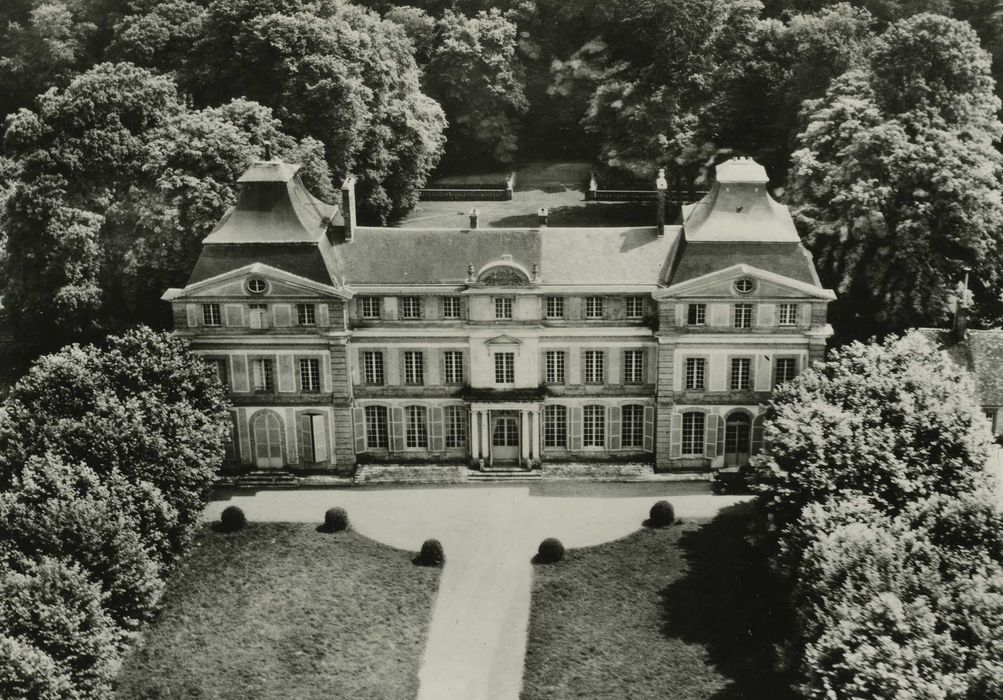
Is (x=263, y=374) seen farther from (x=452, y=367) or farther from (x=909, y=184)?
(x=909, y=184)

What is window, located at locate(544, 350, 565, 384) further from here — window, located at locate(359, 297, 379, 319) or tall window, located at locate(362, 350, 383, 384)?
window, located at locate(359, 297, 379, 319)

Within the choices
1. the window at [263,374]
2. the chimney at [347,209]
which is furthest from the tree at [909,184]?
the window at [263,374]

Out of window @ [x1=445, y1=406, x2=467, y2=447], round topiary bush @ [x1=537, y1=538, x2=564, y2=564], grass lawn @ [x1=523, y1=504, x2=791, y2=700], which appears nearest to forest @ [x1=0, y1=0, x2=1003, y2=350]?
window @ [x1=445, y1=406, x2=467, y2=447]

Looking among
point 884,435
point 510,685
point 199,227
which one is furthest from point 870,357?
point 199,227

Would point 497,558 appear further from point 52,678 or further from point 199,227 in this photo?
point 199,227

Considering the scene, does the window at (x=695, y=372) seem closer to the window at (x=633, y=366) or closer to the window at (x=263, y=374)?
the window at (x=633, y=366)

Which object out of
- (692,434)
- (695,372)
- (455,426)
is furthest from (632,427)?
(455,426)
